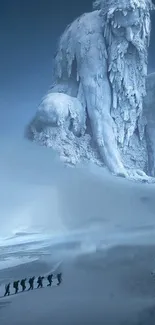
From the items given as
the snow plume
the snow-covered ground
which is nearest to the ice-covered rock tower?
the snow plume

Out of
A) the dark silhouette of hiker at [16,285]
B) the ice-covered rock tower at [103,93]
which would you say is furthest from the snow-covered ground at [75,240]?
the ice-covered rock tower at [103,93]

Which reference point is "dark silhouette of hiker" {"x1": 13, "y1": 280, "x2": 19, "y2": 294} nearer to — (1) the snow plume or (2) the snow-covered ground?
(2) the snow-covered ground

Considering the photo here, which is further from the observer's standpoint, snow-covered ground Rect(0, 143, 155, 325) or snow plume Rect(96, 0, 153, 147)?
snow plume Rect(96, 0, 153, 147)

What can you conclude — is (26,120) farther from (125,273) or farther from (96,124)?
(125,273)

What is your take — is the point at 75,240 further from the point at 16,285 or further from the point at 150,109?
the point at 150,109

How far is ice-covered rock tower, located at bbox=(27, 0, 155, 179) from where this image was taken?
17.3ft

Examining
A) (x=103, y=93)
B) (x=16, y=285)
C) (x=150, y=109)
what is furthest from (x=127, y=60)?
(x=16, y=285)

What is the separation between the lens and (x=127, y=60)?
550 centimetres

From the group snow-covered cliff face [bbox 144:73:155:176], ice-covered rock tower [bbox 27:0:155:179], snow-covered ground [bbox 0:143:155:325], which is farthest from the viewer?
snow-covered cliff face [bbox 144:73:155:176]

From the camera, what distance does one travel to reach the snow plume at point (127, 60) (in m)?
5.33

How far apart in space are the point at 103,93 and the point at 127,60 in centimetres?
47

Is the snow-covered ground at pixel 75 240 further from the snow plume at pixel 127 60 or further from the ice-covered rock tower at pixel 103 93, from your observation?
the snow plume at pixel 127 60

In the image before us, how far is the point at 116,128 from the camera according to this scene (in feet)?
17.9

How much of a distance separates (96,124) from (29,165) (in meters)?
0.86
